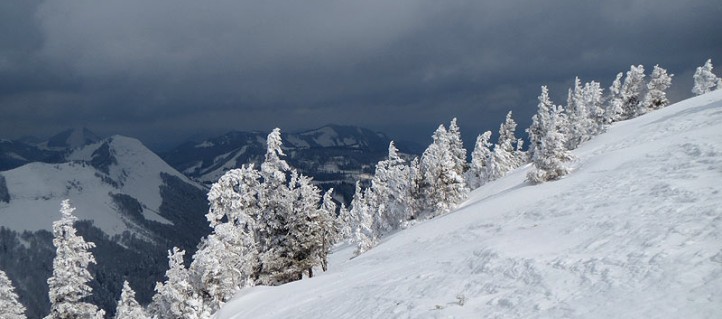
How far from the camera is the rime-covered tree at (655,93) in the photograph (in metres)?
73.4

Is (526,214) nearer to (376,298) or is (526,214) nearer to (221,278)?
(376,298)

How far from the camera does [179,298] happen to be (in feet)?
81.8

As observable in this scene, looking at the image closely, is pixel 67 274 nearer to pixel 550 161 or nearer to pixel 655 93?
pixel 550 161

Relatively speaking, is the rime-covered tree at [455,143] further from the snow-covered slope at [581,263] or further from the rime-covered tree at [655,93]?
the snow-covered slope at [581,263]

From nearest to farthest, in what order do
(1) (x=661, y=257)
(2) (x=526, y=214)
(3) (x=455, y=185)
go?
1. (1) (x=661, y=257)
2. (2) (x=526, y=214)
3. (3) (x=455, y=185)

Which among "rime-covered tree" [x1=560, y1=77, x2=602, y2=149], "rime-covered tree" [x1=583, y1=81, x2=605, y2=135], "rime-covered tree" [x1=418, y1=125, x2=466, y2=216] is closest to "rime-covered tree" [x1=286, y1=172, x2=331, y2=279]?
"rime-covered tree" [x1=418, y1=125, x2=466, y2=216]

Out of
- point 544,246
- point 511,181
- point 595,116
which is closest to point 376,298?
point 544,246

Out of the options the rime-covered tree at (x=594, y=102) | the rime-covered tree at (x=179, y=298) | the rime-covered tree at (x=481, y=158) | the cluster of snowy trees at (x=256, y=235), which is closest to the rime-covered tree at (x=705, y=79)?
the rime-covered tree at (x=594, y=102)

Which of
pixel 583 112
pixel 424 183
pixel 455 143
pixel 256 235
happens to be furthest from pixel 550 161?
pixel 583 112

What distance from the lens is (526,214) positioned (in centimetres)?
2091

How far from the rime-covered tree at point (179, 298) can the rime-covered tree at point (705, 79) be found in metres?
89.4

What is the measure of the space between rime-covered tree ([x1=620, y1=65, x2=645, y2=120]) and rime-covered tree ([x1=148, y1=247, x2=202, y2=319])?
77.9 metres

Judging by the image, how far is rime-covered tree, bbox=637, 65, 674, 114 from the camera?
2891 inches

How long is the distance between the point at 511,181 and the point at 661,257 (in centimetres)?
3298
